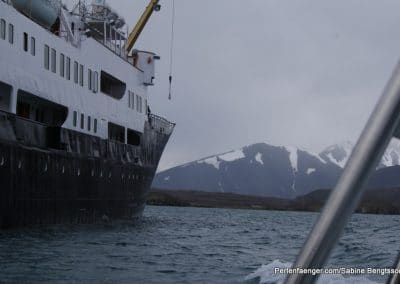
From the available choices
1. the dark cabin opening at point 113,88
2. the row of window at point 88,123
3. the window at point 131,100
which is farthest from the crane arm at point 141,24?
the row of window at point 88,123

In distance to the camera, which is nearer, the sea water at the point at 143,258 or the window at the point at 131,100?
the sea water at the point at 143,258

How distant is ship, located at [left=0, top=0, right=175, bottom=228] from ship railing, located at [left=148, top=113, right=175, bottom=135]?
58cm

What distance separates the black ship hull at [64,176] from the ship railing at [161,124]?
3386 mm

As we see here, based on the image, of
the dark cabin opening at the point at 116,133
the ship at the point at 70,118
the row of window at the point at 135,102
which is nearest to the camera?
the ship at the point at 70,118

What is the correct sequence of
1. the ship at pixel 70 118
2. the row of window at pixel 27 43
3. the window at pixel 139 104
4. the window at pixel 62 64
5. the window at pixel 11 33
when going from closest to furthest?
the ship at pixel 70 118, the window at pixel 11 33, the row of window at pixel 27 43, the window at pixel 62 64, the window at pixel 139 104

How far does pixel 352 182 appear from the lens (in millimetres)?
1560

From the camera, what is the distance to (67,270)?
11.7 meters

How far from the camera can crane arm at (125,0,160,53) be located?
1359 inches

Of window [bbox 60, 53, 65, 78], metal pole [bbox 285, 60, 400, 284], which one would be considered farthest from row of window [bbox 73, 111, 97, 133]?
metal pole [bbox 285, 60, 400, 284]

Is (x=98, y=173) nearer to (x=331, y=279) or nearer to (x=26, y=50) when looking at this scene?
(x=26, y=50)

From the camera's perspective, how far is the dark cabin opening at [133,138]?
30.2m

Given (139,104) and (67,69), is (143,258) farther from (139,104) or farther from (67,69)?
(139,104)

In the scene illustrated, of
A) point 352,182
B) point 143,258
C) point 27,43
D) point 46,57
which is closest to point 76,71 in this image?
point 46,57

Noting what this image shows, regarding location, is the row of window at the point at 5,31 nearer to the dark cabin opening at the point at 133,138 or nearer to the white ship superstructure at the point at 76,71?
the white ship superstructure at the point at 76,71
